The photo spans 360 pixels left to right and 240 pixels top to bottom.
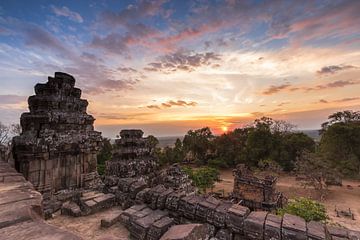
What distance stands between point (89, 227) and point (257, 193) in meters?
16.6

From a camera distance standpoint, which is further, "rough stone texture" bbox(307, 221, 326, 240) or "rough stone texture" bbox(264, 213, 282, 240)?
"rough stone texture" bbox(264, 213, 282, 240)

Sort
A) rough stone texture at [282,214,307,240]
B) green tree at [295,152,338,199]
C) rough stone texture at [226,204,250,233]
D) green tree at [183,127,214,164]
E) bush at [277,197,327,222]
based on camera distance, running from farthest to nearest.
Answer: green tree at [183,127,214,164], green tree at [295,152,338,199], bush at [277,197,327,222], rough stone texture at [226,204,250,233], rough stone texture at [282,214,307,240]

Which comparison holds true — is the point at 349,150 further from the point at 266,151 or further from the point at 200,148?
the point at 200,148

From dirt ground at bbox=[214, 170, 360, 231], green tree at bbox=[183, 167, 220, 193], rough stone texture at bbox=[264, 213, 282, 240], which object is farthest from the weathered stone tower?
dirt ground at bbox=[214, 170, 360, 231]

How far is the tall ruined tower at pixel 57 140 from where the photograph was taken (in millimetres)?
4535

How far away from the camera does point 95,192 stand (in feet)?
16.2

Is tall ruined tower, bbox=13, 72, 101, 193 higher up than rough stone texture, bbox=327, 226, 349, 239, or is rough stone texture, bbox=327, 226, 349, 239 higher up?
tall ruined tower, bbox=13, 72, 101, 193

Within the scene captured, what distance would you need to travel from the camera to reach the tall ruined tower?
A: 454cm

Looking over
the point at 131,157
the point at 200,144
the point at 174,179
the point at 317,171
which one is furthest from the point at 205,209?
the point at 200,144

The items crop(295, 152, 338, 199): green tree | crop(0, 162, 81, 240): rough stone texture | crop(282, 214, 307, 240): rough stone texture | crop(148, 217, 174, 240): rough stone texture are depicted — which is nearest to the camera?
crop(0, 162, 81, 240): rough stone texture

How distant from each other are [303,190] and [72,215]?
97.2ft

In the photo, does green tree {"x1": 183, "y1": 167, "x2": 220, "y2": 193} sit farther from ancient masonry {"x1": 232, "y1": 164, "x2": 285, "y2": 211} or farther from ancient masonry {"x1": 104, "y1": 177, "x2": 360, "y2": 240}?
ancient masonry {"x1": 104, "y1": 177, "x2": 360, "y2": 240}

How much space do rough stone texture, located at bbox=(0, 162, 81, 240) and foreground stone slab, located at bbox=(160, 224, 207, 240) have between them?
142 centimetres

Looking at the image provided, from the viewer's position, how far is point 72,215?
13.4 feet
